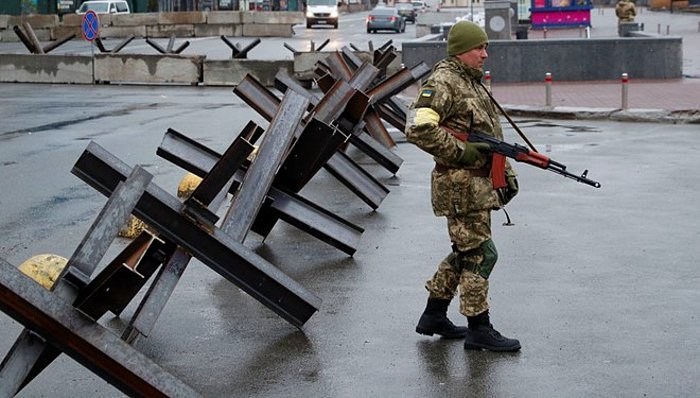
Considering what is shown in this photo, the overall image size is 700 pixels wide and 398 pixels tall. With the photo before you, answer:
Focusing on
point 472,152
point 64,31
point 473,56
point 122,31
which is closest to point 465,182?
point 472,152

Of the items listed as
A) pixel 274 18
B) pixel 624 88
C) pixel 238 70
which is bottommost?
pixel 624 88

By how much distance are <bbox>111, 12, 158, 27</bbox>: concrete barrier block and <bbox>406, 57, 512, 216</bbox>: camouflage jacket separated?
54872 mm

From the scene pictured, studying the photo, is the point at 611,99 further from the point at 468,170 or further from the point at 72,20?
the point at 72,20

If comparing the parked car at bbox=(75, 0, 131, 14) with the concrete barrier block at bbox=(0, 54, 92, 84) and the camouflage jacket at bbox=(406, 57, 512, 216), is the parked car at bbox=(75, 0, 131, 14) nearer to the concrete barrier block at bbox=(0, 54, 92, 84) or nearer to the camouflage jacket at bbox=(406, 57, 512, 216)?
the concrete barrier block at bbox=(0, 54, 92, 84)

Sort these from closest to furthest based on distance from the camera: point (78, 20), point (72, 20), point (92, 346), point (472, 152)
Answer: point (92, 346), point (472, 152), point (78, 20), point (72, 20)

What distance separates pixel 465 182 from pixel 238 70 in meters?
22.7

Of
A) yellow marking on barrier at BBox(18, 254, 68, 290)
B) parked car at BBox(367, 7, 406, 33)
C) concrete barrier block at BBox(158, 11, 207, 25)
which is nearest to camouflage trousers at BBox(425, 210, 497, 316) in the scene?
yellow marking on barrier at BBox(18, 254, 68, 290)

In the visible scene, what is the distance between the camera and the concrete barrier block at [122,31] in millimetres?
58750

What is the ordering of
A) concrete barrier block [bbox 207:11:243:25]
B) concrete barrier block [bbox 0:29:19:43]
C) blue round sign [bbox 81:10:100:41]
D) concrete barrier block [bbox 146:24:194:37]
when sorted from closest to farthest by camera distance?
blue round sign [bbox 81:10:100:41]
concrete barrier block [bbox 0:29:19:43]
concrete barrier block [bbox 146:24:194:37]
concrete barrier block [bbox 207:11:243:25]

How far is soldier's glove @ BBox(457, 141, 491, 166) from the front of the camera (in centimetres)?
661

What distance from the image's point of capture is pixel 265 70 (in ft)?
94.5

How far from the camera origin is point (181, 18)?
2472 inches

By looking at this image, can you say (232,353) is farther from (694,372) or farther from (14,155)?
(14,155)

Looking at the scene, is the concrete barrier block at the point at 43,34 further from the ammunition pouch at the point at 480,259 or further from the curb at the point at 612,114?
the ammunition pouch at the point at 480,259
